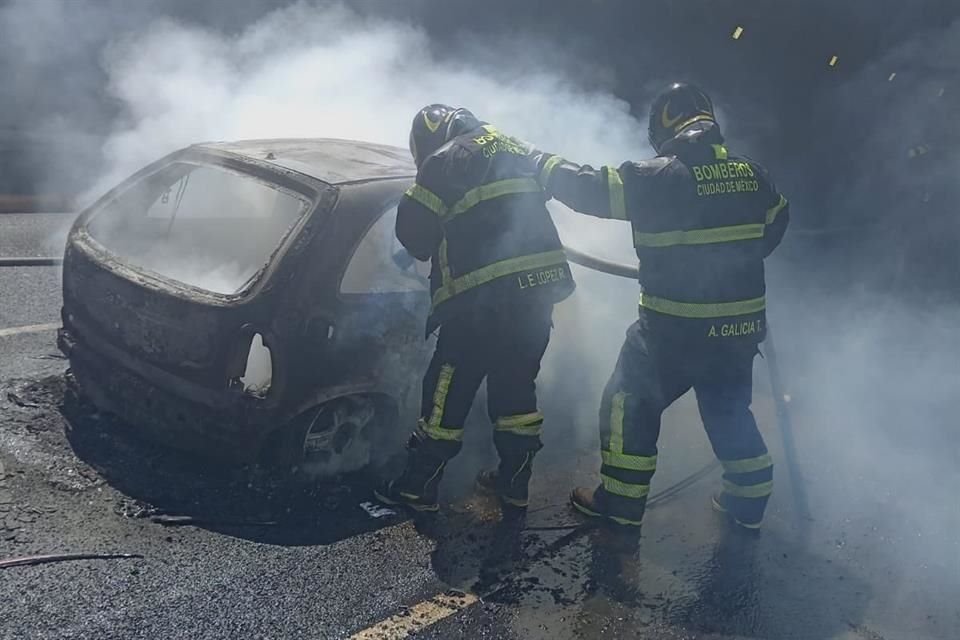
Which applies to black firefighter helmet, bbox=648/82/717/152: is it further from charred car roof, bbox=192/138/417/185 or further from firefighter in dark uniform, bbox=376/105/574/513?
charred car roof, bbox=192/138/417/185

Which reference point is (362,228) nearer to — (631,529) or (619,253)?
(631,529)

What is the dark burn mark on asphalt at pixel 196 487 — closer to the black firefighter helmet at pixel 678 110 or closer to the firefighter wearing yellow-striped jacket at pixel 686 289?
the firefighter wearing yellow-striped jacket at pixel 686 289

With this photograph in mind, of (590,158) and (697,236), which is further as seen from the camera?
(590,158)

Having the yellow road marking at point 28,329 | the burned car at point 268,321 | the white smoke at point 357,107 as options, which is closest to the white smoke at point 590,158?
the white smoke at point 357,107

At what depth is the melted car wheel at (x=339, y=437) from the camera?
3949 millimetres

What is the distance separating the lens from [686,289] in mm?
3896

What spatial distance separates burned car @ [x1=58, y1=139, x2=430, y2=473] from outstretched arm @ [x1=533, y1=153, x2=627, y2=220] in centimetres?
84

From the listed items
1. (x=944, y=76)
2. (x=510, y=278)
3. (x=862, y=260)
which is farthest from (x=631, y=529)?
(x=944, y=76)

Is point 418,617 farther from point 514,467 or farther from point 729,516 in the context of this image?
point 729,516

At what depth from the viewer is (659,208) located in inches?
150

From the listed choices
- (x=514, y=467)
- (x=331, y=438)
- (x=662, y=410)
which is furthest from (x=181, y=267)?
(x=662, y=410)

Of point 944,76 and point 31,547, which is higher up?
point 944,76

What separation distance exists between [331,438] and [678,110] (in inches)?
83.3

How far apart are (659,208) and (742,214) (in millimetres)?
386
